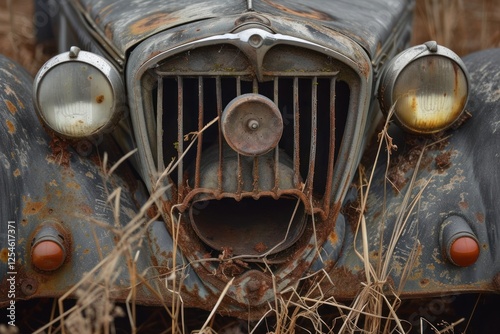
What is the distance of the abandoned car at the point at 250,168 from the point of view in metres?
2.35

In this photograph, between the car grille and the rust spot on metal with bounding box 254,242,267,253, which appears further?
the rust spot on metal with bounding box 254,242,267,253

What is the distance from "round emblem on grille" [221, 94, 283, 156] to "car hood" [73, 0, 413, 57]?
1.29ft

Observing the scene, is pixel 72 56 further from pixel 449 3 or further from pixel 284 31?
pixel 449 3

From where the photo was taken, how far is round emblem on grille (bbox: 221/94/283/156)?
2229 mm

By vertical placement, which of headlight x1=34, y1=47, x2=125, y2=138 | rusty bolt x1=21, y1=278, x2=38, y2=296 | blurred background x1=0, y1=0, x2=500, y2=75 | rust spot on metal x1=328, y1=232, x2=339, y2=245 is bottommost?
rusty bolt x1=21, y1=278, x2=38, y2=296

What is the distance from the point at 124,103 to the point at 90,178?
268 mm

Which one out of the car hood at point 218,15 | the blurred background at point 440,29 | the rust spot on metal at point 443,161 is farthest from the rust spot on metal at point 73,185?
the blurred background at point 440,29

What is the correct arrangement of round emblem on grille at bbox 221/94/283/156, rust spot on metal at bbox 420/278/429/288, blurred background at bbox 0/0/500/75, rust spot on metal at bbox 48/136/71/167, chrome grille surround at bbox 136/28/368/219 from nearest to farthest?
1. round emblem on grille at bbox 221/94/283/156
2. chrome grille surround at bbox 136/28/368/219
3. rust spot on metal at bbox 420/278/429/288
4. rust spot on metal at bbox 48/136/71/167
5. blurred background at bbox 0/0/500/75

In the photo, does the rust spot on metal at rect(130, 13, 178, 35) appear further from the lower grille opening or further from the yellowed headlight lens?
the yellowed headlight lens

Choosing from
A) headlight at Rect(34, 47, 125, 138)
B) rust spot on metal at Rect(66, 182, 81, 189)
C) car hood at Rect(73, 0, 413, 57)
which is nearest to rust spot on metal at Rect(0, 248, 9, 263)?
rust spot on metal at Rect(66, 182, 81, 189)

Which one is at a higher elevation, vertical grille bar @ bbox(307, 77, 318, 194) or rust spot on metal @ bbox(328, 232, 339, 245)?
vertical grille bar @ bbox(307, 77, 318, 194)

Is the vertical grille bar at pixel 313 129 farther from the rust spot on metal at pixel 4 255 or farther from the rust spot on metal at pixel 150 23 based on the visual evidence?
the rust spot on metal at pixel 4 255

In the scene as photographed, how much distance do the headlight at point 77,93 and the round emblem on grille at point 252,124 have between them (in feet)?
1.44

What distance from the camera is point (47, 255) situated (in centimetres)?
231
